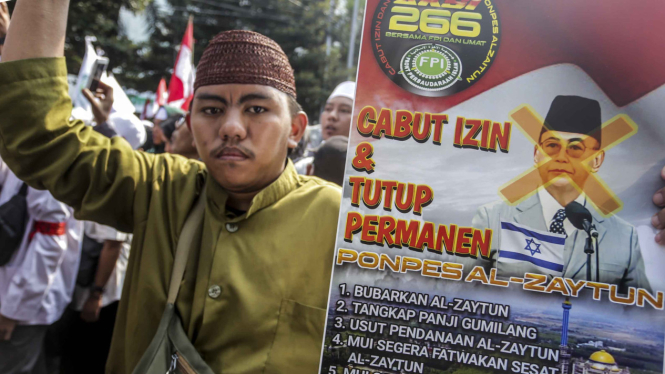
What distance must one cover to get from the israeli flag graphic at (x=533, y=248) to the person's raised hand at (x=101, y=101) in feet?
7.85

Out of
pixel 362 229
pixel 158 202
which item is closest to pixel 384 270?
pixel 362 229

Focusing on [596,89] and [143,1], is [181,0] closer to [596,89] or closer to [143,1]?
[143,1]

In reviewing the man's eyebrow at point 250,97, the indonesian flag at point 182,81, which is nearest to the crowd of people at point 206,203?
the man's eyebrow at point 250,97

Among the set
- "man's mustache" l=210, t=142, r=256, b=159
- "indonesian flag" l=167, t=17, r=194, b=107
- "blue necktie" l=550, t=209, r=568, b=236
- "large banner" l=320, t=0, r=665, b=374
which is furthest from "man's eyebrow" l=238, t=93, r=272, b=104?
"indonesian flag" l=167, t=17, r=194, b=107

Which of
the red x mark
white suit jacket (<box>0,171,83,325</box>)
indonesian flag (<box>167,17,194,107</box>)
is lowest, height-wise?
white suit jacket (<box>0,171,83,325</box>)

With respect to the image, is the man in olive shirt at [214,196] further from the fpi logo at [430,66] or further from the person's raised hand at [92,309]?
the person's raised hand at [92,309]

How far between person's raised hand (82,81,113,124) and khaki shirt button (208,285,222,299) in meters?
1.81

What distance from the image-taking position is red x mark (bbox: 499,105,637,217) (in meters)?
1.10

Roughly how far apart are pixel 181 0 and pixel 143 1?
7303 millimetres

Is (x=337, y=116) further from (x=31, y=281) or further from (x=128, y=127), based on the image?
(x=31, y=281)

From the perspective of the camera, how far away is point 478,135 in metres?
1.15

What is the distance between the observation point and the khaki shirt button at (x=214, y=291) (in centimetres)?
141

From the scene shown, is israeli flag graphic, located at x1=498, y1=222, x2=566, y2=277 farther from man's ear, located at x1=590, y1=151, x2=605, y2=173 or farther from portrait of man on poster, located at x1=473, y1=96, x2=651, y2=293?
man's ear, located at x1=590, y1=151, x2=605, y2=173

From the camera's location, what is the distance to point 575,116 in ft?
3.67
